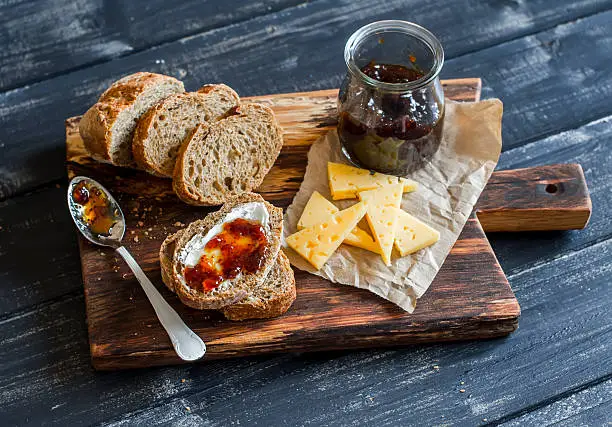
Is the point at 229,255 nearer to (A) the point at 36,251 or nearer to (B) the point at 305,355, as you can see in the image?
(B) the point at 305,355

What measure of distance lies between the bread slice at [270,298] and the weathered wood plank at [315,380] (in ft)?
0.62

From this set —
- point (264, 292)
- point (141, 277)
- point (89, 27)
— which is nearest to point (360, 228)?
point (264, 292)

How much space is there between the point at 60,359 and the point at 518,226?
73.5 inches

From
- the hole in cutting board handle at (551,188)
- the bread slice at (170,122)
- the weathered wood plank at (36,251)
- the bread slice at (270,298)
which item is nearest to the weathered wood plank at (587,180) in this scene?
the hole in cutting board handle at (551,188)

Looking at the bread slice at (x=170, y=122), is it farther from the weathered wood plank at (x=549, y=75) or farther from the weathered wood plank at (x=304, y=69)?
the weathered wood plank at (x=549, y=75)

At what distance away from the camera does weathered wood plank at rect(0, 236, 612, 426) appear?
9.26 feet

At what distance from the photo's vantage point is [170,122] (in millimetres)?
3188

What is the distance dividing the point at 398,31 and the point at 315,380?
143 cm

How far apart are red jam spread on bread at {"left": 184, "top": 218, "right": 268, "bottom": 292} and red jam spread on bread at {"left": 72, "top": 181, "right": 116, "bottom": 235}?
490 mm

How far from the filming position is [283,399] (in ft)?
9.36

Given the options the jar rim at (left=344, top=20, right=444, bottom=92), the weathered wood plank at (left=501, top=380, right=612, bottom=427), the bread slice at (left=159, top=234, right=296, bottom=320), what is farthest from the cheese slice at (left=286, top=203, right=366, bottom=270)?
the weathered wood plank at (left=501, top=380, right=612, bottom=427)

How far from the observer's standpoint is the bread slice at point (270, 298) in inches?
112

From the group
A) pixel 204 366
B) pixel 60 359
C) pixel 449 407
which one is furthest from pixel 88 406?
pixel 449 407

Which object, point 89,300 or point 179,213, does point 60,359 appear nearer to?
point 89,300
